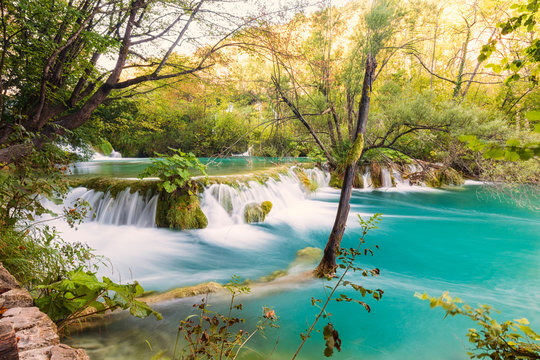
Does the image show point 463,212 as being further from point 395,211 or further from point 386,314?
point 386,314

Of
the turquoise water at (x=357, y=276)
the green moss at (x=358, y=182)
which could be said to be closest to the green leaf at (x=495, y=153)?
the turquoise water at (x=357, y=276)

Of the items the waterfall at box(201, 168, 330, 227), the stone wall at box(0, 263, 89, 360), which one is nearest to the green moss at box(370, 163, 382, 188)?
the waterfall at box(201, 168, 330, 227)

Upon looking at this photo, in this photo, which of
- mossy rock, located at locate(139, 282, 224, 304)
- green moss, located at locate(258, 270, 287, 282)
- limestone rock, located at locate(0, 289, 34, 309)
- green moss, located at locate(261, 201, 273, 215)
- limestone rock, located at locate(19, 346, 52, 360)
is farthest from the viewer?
green moss, located at locate(261, 201, 273, 215)

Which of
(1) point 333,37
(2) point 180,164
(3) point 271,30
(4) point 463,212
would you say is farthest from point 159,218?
(4) point 463,212

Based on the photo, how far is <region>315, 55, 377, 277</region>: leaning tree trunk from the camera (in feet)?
11.6

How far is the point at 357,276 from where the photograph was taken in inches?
185

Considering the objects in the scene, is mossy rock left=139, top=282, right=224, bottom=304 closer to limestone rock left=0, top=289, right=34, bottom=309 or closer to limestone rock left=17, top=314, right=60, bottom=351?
limestone rock left=0, top=289, right=34, bottom=309

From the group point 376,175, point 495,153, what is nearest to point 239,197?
point 495,153

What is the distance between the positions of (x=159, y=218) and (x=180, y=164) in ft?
6.02

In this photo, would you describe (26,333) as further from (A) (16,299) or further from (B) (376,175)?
(B) (376,175)

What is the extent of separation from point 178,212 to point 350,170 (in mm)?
5095

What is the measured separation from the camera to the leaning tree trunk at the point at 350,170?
353 centimetres

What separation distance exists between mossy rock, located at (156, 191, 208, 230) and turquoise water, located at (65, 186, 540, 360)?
0.93 ft

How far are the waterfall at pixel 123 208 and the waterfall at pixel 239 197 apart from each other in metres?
1.51
